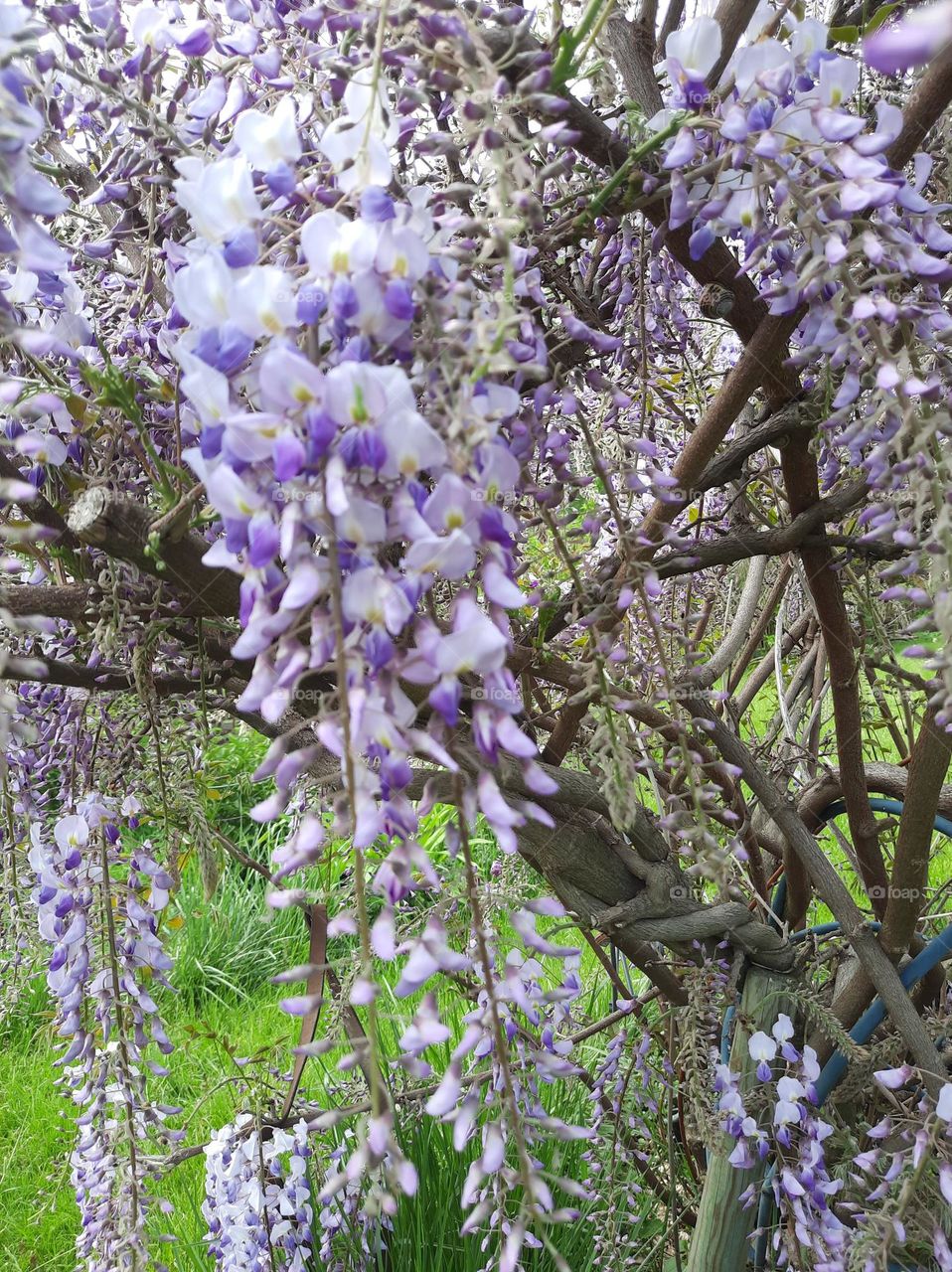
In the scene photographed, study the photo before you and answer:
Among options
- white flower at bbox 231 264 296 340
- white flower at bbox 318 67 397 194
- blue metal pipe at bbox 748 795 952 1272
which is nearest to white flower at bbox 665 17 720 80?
white flower at bbox 318 67 397 194

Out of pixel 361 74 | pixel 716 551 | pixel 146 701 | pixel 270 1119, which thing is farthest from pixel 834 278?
pixel 270 1119

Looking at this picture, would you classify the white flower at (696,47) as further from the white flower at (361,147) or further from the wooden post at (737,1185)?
the wooden post at (737,1185)

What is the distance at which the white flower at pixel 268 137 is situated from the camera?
1.81 ft

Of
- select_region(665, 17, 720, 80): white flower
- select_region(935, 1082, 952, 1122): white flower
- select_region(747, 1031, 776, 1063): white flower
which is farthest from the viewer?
select_region(747, 1031, 776, 1063): white flower

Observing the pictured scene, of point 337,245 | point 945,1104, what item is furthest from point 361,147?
point 945,1104

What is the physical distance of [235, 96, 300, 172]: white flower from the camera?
1.81 ft

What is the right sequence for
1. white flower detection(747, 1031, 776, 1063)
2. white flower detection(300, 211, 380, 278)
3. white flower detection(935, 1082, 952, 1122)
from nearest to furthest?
white flower detection(300, 211, 380, 278)
white flower detection(935, 1082, 952, 1122)
white flower detection(747, 1031, 776, 1063)

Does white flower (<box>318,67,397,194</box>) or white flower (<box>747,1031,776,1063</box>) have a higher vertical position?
white flower (<box>318,67,397,194</box>)

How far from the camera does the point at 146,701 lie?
3.01ft

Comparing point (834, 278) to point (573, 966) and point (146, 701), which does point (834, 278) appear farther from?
point (573, 966)

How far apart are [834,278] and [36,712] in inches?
38.1

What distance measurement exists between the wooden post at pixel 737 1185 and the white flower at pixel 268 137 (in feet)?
3.31

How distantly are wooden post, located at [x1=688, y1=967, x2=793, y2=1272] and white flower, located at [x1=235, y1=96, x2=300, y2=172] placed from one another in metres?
1.01

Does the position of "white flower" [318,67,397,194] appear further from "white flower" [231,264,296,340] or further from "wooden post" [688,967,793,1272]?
"wooden post" [688,967,793,1272]
